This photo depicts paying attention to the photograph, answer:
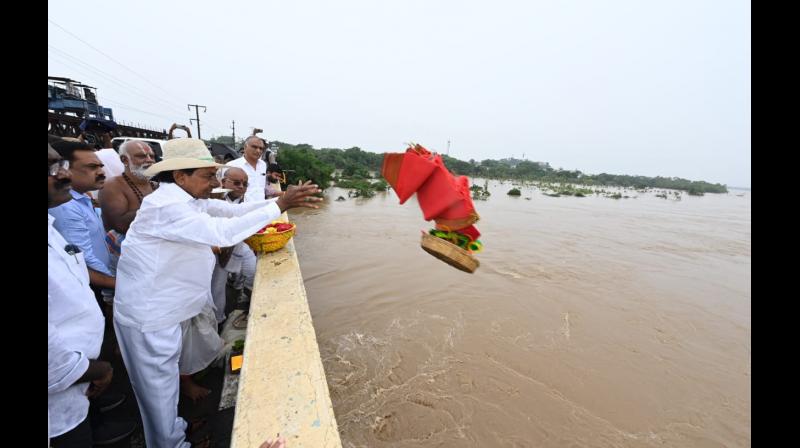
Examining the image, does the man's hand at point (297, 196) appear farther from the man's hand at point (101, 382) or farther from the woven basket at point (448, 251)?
the man's hand at point (101, 382)

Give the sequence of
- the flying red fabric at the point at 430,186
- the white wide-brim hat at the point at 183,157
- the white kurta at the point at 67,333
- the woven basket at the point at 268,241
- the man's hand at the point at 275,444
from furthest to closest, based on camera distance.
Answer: the woven basket at the point at 268,241
the white wide-brim hat at the point at 183,157
the flying red fabric at the point at 430,186
the white kurta at the point at 67,333
the man's hand at the point at 275,444

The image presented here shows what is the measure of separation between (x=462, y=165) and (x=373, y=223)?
38610 millimetres

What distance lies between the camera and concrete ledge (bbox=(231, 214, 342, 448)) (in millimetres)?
1198

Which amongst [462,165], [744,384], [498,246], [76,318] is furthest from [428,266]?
[462,165]

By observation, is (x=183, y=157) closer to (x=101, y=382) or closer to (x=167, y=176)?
(x=167, y=176)

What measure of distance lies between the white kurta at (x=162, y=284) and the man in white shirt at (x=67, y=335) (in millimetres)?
248

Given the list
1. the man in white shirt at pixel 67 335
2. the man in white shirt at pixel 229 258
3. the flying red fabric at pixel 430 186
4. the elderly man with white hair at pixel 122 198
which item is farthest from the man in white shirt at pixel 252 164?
the flying red fabric at pixel 430 186

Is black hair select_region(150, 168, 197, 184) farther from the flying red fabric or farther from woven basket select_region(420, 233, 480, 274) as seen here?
woven basket select_region(420, 233, 480, 274)

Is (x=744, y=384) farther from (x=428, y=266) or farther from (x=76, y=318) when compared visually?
(x=76, y=318)

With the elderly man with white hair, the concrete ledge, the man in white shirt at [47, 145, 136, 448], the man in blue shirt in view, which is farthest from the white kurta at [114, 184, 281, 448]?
the elderly man with white hair

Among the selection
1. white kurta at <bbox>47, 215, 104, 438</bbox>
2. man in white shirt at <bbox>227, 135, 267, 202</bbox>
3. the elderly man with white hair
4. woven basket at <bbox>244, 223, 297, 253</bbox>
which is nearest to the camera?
white kurta at <bbox>47, 215, 104, 438</bbox>

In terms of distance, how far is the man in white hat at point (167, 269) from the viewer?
68.6 inches

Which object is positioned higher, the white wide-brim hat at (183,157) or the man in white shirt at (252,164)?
the man in white shirt at (252,164)

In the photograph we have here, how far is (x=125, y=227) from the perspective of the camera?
8.43 feet
